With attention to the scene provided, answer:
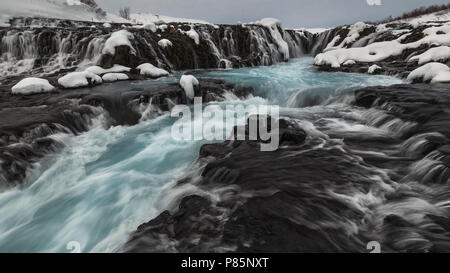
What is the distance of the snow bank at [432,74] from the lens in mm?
10318

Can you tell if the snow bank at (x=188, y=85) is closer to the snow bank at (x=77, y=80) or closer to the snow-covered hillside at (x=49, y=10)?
the snow bank at (x=77, y=80)

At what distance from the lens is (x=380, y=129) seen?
22.7 ft

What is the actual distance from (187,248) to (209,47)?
1967cm

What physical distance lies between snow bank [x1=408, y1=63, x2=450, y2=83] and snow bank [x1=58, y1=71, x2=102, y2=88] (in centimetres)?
1399

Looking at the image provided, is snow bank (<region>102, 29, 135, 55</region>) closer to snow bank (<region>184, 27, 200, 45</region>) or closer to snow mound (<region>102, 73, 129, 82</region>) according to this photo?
snow mound (<region>102, 73, 129, 82</region>)

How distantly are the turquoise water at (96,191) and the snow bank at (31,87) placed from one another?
3.72m

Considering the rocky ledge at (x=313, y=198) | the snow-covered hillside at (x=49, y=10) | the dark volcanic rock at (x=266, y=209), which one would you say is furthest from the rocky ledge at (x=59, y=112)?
the snow-covered hillside at (x=49, y=10)

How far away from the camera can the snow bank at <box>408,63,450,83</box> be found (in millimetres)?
10318

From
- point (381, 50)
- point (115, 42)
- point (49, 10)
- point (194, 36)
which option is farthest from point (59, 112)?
point (49, 10)

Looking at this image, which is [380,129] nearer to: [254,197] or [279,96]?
[254,197]

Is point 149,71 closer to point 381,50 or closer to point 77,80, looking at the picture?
point 77,80

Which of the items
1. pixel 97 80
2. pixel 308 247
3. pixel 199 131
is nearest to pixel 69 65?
pixel 97 80

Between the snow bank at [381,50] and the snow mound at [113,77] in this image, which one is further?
the snow bank at [381,50]

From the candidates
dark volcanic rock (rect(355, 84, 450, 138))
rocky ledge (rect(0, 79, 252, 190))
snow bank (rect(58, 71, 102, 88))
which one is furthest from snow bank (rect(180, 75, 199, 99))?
dark volcanic rock (rect(355, 84, 450, 138))
